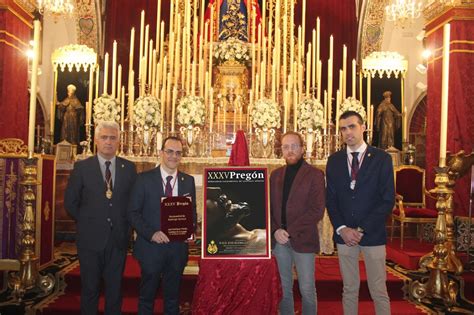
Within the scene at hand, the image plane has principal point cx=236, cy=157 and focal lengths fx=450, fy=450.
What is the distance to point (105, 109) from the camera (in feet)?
19.5

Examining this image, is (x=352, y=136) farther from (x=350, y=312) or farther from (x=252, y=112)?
(x=252, y=112)

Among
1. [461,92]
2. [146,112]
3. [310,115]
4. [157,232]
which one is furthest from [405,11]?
[157,232]

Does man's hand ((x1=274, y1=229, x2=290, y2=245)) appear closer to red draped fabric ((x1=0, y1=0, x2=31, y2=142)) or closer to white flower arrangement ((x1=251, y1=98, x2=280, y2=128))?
white flower arrangement ((x1=251, y1=98, x2=280, y2=128))

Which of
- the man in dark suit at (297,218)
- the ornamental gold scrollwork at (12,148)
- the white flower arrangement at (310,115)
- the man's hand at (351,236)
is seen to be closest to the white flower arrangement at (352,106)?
the white flower arrangement at (310,115)

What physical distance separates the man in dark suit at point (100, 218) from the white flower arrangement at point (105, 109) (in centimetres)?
261

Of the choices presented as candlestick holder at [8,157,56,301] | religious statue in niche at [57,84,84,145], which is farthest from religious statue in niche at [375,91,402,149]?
candlestick holder at [8,157,56,301]

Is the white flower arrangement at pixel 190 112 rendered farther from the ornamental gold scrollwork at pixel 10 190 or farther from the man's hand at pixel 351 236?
the man's hand at pixel 351 236

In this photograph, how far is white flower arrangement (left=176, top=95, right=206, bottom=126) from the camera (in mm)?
6113

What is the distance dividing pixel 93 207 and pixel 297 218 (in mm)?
1520

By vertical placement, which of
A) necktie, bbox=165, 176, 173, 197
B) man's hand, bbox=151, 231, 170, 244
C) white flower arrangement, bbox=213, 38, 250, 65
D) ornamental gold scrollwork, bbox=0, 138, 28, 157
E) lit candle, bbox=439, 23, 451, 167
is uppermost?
white flower arrangement, bbox=213, 38, 250, 65

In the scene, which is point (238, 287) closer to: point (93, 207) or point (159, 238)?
point (159, 238)

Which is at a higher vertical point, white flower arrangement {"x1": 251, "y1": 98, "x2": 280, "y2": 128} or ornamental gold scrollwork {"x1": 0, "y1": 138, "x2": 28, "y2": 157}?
white flower arrangement {"x1": 251, "y1": 98, "x2": 280, "y2": 128}

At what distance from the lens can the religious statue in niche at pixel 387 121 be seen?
1149 cm

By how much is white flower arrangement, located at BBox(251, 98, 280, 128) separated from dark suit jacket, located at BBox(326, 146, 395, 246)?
2.95 m
